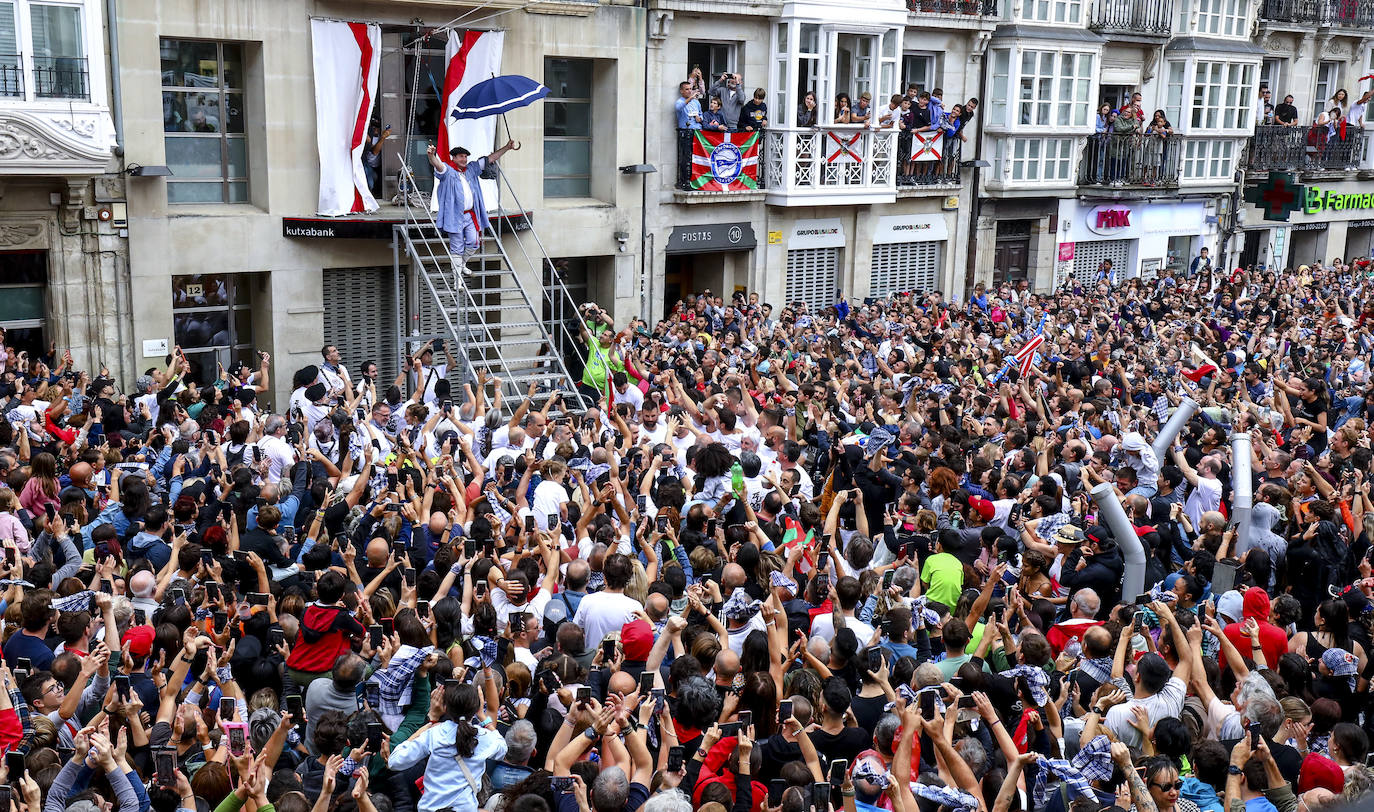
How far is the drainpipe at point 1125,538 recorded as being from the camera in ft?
26.2

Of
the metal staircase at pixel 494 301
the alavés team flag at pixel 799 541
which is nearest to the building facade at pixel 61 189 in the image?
the metal staircase at pixel 494 301

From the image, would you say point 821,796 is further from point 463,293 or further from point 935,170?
point 935,170

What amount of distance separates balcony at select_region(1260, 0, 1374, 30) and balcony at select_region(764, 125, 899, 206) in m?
12.2

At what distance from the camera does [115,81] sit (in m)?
15.1

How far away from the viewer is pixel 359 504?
9.65 meters

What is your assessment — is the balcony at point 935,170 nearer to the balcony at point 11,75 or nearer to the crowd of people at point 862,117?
the crowd of people at point 862,117

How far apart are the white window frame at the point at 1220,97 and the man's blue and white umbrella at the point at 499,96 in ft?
56.1

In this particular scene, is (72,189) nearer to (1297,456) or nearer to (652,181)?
(652,181)

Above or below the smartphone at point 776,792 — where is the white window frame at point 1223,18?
above

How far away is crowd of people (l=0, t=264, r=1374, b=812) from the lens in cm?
557

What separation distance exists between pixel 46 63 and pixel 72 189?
1405mm

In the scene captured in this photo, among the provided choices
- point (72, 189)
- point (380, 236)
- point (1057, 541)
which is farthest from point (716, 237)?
point (1057, 541)

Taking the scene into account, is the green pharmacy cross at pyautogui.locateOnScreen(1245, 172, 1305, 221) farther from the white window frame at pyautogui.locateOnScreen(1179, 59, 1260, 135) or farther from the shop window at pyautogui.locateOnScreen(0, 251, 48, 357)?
the shop window at pyautogui.locateOnScreen(0, 251, 48, 357)

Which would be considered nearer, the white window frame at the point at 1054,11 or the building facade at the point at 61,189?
the building facade at the point at 61,189
